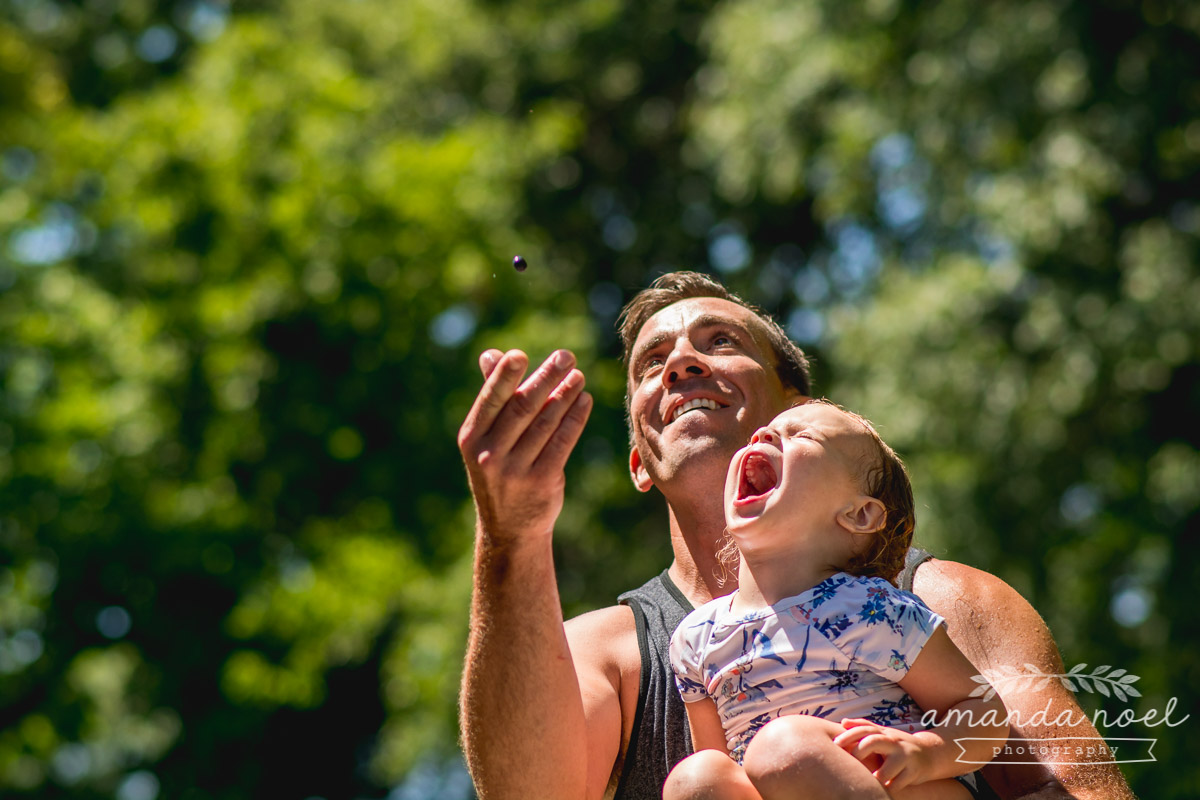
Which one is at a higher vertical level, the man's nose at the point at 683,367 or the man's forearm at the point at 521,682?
the man's nose at the point at 683,367

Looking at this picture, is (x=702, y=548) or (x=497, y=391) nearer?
(x=497, y=391)

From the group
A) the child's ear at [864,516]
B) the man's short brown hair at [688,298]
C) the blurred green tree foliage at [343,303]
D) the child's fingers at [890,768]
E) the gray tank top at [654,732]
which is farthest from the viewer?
the blurred green tree foliage at [343,303]

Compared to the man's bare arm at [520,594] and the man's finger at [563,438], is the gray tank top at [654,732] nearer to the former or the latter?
the man's bare arm at [520,594]

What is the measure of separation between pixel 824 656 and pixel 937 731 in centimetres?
26

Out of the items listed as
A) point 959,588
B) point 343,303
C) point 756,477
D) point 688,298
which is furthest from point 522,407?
point 343,303

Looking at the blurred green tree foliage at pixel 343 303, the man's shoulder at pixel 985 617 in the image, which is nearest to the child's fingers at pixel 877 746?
the man's shoulder at pixel 985 617

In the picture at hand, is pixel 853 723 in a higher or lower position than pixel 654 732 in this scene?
higher

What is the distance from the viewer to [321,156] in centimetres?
1414

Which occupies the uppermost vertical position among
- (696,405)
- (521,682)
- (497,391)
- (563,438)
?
(497,391)

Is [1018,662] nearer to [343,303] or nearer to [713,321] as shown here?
[713,321]

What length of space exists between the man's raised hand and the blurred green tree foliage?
7.60m

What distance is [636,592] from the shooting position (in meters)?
3.62

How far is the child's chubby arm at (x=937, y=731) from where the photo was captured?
7.79 feet

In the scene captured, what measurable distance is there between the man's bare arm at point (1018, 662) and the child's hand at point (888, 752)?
1.96 ft
